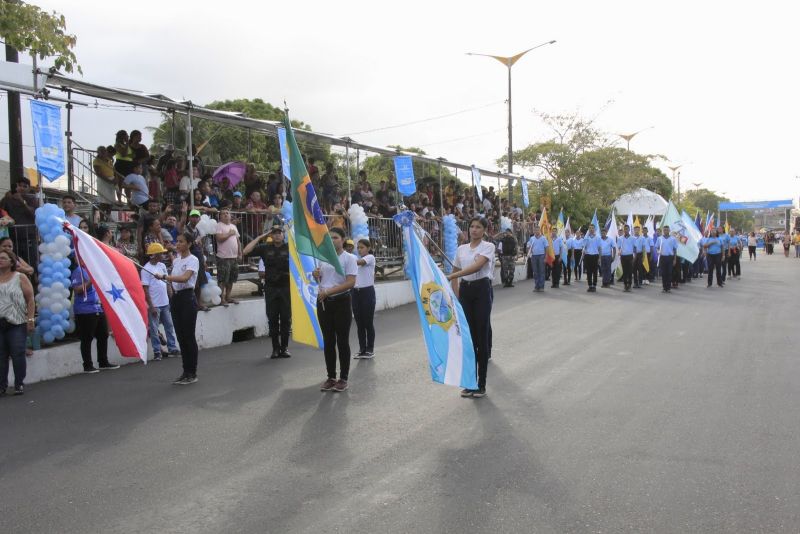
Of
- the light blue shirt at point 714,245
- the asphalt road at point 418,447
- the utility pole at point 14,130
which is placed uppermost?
the utility pole at point 14,130

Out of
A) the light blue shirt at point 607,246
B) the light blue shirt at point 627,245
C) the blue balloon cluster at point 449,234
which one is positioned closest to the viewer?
the blue balloon cluster at point 449,234

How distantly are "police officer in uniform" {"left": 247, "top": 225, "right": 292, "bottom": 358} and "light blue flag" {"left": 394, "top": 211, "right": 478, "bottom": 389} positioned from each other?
130 inches

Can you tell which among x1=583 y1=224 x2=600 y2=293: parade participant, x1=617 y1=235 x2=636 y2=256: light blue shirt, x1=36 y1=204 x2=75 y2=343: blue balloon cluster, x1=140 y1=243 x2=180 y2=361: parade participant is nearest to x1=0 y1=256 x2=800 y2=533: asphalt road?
x1=140 y1=243 x2=180 y2=361: parade participant

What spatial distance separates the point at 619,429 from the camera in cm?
618

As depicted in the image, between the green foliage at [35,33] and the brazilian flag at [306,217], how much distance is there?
476cm

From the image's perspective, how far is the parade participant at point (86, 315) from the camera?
9.40 m

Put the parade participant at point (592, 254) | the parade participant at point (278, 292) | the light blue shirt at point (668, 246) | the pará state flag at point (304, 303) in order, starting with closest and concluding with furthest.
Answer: the pará state flag at point (304, 303)
the parade participant at point (278, 292)
the light blue shirt at point (668, 246)
the parade participant at point (592, 254)

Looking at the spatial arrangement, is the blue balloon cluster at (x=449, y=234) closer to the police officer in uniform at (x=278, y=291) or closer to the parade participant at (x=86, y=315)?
the police officer in uniform at (x=278, y=291)

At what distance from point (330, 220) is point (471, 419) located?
977 cm

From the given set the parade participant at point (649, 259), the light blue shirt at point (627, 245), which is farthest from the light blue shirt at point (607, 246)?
the parade participant at point (649, 259)

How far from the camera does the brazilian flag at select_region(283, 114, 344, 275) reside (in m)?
8.00

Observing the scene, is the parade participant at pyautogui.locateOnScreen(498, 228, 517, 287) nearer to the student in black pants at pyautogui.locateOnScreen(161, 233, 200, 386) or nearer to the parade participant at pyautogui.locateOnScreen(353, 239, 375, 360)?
the parade participant at pyautogui.locateOnScreen(353, 239, 375, 360)

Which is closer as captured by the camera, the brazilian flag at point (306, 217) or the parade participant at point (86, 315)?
the brazilian flag at point (306, 217)

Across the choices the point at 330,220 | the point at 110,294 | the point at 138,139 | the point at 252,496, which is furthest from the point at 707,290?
the point at 252,496
